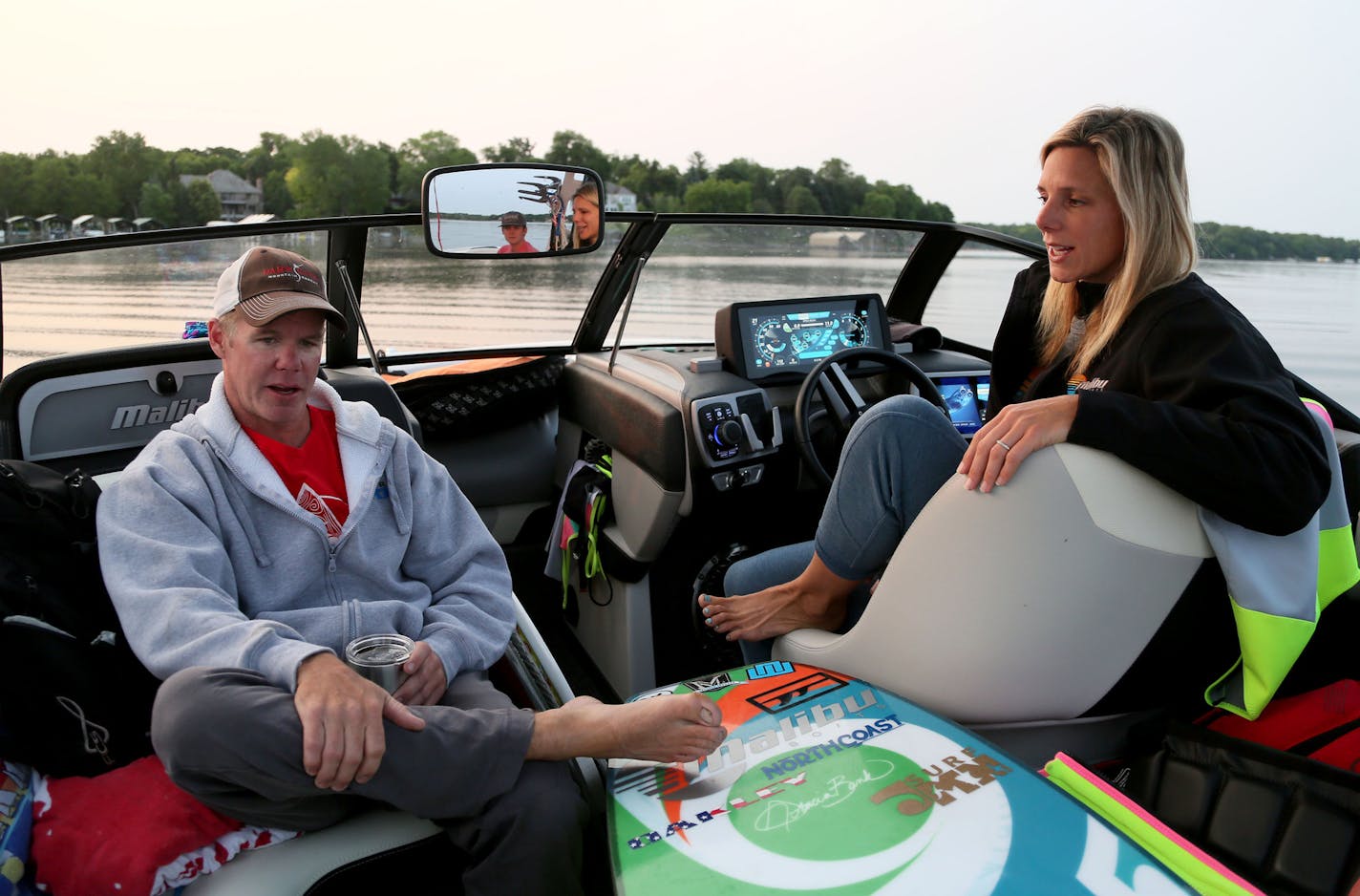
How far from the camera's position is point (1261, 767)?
133 centimetres

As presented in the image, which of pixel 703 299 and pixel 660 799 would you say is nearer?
pixel 660 799

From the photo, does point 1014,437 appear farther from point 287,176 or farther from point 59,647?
point 287,176

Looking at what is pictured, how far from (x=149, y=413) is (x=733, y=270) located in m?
1.78

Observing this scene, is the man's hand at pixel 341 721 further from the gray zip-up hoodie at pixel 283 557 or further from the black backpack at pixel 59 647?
the black backpack at pixel 59 647

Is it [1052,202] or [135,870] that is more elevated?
[1052,202]

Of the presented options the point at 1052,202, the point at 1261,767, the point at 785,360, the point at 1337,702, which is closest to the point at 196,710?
the point at 1261,767

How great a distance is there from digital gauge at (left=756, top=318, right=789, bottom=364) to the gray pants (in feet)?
5.18

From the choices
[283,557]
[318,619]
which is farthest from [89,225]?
[318,619]

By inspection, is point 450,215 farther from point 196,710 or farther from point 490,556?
point 196,710

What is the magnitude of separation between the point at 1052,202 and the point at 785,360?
46.8 inches

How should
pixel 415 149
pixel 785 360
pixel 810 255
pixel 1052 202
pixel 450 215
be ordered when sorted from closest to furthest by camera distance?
pixel 1052 202 → pixel 450 215 → pixel 415 149 → pixel 785 360 → pixel 810 255

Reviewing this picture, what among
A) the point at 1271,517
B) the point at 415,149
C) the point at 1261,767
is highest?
the point at 415,149

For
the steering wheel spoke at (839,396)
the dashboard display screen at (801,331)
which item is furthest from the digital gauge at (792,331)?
the steering wheel spoke at (839,396)

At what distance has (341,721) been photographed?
126 cm
